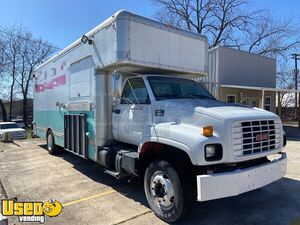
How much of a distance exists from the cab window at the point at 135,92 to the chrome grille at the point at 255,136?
5.96ft

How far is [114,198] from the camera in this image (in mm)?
5648

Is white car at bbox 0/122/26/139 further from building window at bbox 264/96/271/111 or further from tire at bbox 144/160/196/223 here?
building window at bbox 264/96/271/111

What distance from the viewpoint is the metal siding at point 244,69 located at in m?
17.9

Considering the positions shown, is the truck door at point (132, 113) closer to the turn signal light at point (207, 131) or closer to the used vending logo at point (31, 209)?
the turn signal light at point (207, 131)

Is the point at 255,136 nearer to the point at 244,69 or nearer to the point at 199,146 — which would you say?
the point at 199,146

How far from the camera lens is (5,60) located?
1462 inches

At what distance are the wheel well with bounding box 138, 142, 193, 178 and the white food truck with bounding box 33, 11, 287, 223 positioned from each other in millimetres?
16

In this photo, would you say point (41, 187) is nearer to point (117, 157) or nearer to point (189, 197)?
point (117, 157)

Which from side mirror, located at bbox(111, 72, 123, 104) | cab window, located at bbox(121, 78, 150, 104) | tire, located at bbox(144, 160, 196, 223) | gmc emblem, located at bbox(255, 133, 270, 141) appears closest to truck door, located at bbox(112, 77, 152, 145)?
cab window, located at bbox(121, 78, 150, 104)

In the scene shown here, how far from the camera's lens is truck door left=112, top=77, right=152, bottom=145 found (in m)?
5.41

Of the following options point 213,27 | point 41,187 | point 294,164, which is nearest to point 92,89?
point 41,187

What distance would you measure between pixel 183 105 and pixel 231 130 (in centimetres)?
96

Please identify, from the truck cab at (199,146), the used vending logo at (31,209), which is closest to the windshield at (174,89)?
the truck cab at (199,146)

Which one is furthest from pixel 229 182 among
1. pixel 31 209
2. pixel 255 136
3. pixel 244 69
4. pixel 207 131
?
pixel 244 69
